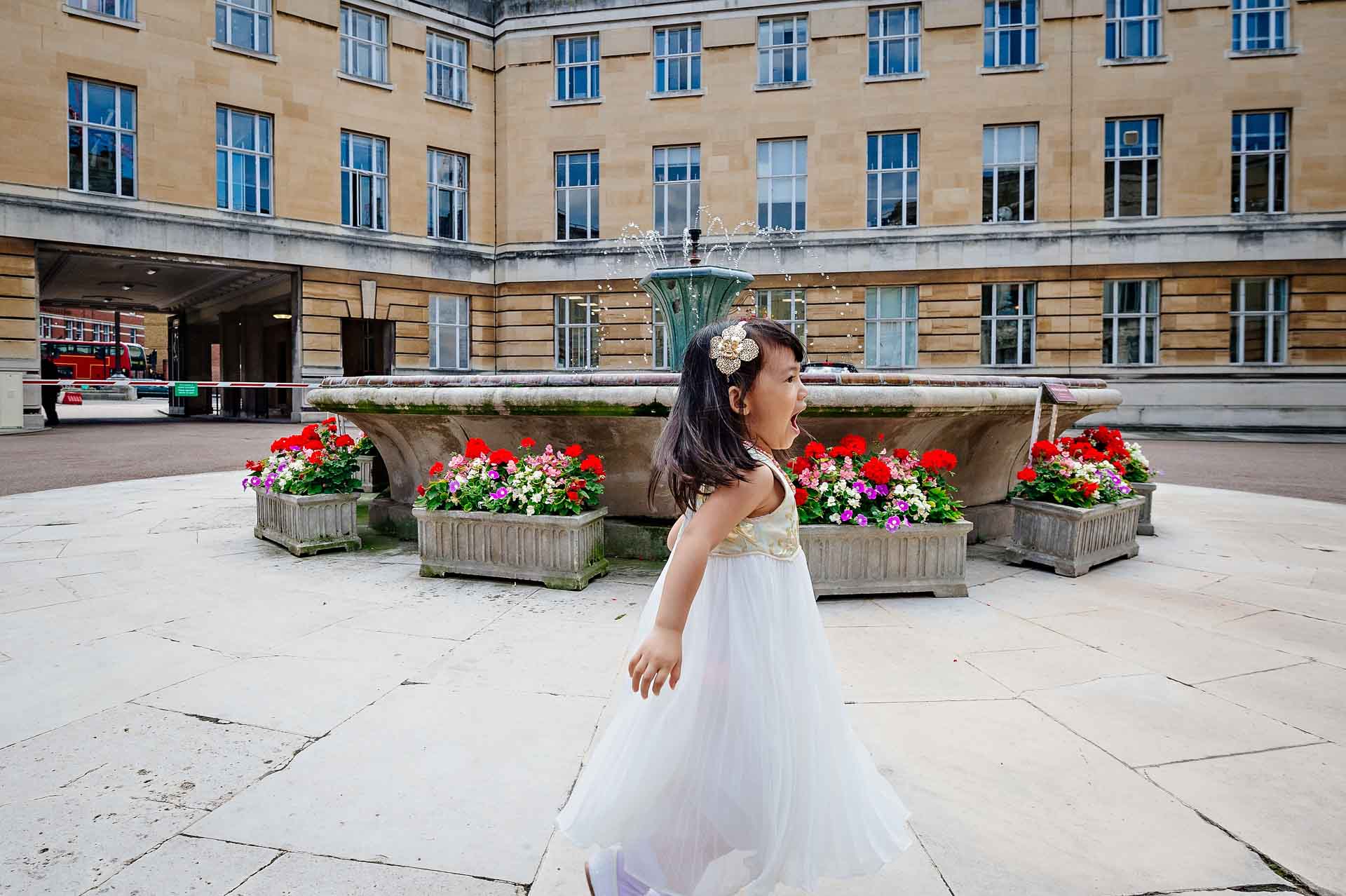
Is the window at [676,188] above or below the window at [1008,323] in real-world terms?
above

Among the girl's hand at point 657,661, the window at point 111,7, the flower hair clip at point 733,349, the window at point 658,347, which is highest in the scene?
the window at point 111,7

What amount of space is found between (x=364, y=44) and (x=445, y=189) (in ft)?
15.0

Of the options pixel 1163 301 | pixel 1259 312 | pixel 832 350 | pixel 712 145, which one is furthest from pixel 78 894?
pixel 1259 312

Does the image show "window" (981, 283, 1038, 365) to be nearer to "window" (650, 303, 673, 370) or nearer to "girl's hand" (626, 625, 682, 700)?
"window" (650, 303, 673, 370)

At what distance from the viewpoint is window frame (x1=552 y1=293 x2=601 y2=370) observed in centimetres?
2397

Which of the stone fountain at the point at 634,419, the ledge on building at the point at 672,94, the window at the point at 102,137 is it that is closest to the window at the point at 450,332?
the window at the point at 102,137

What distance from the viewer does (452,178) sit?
957 inches

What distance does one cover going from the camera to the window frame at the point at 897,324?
22.2 meters

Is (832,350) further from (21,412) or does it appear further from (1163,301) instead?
(21,412)

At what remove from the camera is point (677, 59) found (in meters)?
23.3

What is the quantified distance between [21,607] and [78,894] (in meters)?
3.27

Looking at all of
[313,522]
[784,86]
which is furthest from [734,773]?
[784,86]

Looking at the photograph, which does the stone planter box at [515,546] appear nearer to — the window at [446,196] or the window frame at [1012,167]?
the window frame at [1012,167]

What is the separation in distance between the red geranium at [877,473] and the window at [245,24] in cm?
2337
